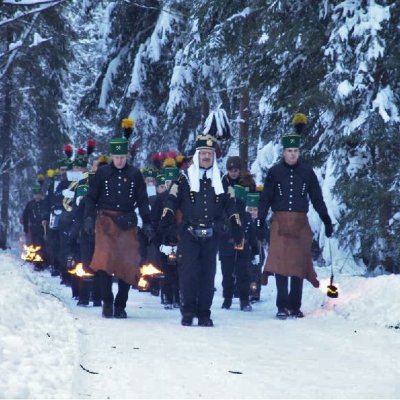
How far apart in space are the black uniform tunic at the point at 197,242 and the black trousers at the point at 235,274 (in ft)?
7.56

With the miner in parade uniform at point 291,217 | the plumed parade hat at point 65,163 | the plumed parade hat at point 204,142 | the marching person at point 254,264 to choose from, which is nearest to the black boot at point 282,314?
the miner in parade uniform at point 291,217

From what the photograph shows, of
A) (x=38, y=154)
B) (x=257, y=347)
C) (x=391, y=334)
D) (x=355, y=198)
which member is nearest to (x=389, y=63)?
(x=355, y=198)

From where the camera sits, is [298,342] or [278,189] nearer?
[298,342]

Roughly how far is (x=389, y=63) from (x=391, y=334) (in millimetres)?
4860

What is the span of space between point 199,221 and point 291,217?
1627 millimetres

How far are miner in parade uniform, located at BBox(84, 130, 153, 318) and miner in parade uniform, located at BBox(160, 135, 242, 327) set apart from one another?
611 millimetres

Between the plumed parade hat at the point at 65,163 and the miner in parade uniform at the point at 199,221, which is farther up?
the plumed parade hat at the point at 65,163

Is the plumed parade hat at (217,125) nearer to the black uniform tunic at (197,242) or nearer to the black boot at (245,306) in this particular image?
the black boot at (245,306)

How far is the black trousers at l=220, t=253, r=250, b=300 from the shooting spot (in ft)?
38.9

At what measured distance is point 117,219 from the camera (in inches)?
393

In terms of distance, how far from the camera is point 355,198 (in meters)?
12.5

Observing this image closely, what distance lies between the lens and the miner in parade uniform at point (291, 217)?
10.5 m

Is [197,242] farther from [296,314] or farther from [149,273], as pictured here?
[149,273]

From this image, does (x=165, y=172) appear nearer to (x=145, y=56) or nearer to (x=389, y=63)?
(x=389, y=63)
